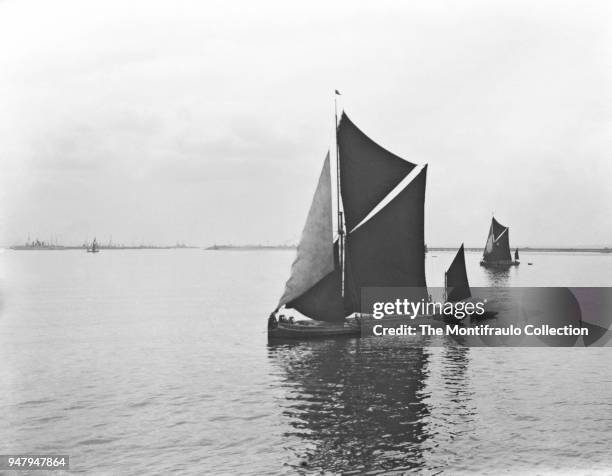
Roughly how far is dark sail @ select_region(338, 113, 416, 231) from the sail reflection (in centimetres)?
1068

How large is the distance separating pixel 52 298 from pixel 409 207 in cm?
6247

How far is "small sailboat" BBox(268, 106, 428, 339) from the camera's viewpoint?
43.8m

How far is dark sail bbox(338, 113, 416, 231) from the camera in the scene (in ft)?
148

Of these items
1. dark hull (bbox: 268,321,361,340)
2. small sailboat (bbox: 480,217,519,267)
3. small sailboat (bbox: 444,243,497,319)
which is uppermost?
small sailboat (bbox: 480,217,519,267)

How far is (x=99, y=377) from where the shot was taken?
33406 millimetres

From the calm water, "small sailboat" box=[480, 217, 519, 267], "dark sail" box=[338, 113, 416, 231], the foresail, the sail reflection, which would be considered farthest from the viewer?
"small sailboat" box=[480, 217, 519, 267]

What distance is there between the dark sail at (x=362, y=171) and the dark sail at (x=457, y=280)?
983 cm

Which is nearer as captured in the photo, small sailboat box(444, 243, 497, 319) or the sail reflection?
the sail reflection

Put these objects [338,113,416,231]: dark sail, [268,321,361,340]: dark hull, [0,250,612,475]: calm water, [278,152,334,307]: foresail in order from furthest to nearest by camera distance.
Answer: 1. [338,113,416,231]: dark sail
2. [268,321,361,340]: dark hull
3. [278,152,334,307]: foresail
4. [0,250,612,475]: calm water

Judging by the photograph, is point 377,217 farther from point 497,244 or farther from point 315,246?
point 497,244

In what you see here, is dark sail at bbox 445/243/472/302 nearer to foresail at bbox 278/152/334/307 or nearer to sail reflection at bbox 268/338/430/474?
sail reflection at bbox 268/338/430/474

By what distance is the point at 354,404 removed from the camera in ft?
86.7

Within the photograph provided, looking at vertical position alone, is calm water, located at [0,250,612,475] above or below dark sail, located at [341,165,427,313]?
below

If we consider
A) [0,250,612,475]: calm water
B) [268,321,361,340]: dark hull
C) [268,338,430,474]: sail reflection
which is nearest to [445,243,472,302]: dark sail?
[0,250,612,475]: calm water
